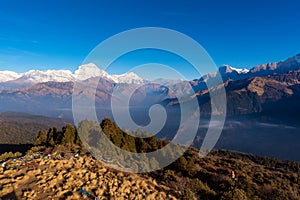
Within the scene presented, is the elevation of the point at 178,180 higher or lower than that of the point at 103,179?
lower

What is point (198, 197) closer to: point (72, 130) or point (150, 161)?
point (150, 161)

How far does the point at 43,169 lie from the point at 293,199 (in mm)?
33739

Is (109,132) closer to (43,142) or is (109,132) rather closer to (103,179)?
(43,142)

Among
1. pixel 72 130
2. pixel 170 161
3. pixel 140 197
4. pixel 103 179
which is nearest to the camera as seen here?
pixel 140 197

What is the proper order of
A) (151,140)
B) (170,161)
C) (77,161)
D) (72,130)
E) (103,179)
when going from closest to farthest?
(103,179) < (77,161) < (170,161) < (72,130) < (151,140)

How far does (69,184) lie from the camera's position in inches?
896

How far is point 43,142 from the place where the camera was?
59594 millimetres

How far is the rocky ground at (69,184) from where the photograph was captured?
21.0m

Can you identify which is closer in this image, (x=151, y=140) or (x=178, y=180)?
(x=178, y=180)

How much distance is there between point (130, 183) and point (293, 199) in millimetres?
24302

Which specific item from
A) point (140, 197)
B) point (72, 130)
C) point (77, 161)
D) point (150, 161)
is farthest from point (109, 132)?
point (140, 197)

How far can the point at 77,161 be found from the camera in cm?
3069

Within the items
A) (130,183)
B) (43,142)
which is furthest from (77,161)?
(43,142)

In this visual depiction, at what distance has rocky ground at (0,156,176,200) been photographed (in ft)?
68.8
